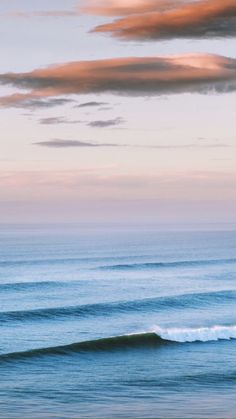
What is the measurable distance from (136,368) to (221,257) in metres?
66.4

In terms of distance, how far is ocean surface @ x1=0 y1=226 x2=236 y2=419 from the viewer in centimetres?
2295

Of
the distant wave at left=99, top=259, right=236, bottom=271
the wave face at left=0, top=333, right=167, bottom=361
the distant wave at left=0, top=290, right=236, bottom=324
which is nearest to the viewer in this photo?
the wave face at left=0, top=333, right=167, bottom=361

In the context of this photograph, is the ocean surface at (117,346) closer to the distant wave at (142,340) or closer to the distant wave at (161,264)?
the distant wave at (142,340)

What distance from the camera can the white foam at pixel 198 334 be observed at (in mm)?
34781

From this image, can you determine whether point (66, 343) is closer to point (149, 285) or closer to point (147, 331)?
point (147, 331)

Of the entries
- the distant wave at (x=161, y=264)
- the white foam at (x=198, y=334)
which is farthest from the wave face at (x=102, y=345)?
the distant wave at (x=161, y=264)

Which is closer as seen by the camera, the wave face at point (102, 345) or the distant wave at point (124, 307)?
the wave face at point (102, 345)

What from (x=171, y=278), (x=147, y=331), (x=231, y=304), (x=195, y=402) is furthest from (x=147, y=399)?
(x=171, y=278)

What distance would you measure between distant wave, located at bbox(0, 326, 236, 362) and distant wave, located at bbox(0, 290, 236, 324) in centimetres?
659

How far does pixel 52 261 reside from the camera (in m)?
84.5

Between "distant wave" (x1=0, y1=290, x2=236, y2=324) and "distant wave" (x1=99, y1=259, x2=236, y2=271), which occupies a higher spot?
"distant wave" (x1=99, y1=259, x2=236, y2=271)

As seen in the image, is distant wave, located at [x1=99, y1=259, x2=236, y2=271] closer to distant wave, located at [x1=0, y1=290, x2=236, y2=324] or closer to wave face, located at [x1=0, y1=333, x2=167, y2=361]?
distant wave, located at [x1=0, y1=290, x2=236, y2=324]

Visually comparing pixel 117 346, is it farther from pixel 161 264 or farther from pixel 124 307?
pixel 161 264

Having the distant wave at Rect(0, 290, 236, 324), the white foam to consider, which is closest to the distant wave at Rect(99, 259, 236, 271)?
the distant wave at Rect(0, 290, 236, 324)
